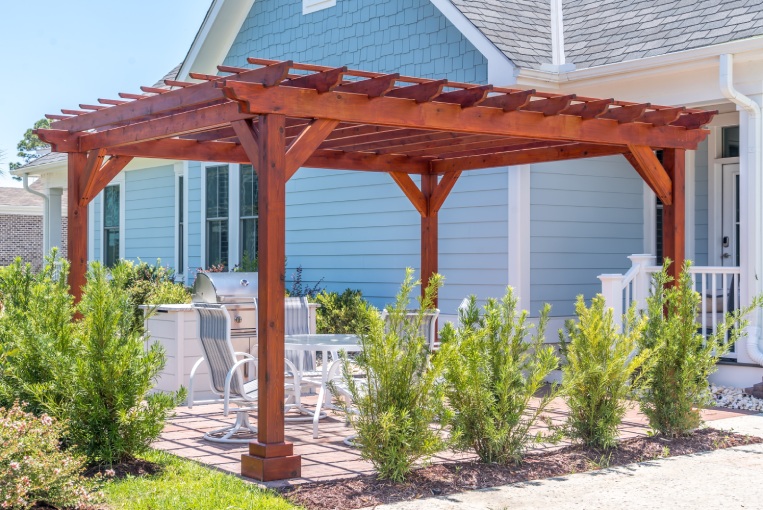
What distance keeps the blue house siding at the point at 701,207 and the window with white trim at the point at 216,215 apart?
7496 mm

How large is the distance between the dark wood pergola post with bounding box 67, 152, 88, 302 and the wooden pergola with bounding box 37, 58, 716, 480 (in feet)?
0.03

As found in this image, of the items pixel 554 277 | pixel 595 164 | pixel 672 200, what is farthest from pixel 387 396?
pixel 595 164

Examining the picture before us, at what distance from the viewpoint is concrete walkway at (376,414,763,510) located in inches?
230

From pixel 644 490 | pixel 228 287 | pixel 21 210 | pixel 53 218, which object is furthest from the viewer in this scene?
pixel 21 210

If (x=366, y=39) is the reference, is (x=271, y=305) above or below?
below

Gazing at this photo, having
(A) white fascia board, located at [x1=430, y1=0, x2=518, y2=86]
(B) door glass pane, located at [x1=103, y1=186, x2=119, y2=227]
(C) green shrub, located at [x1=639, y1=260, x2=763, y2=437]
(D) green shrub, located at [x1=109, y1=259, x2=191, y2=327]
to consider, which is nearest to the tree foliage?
(B) door glass pane, located at [x1=103, y1=186, x2=119, y2=227]

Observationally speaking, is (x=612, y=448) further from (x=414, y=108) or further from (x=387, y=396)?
(x=414, y=108)

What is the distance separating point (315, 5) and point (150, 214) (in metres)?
6.59

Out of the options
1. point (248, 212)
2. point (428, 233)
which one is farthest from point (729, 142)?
point (248, 212)

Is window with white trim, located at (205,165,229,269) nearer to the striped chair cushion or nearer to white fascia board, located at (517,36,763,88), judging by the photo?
white fascia board, located at (517,36,763,88)

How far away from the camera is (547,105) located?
312 inches

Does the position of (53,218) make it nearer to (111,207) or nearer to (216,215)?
(111,207)

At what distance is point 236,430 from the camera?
25.6ft

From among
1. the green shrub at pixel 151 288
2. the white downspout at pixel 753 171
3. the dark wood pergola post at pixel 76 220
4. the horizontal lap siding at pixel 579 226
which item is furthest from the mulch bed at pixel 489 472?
the green shrub at pixel 151 288
